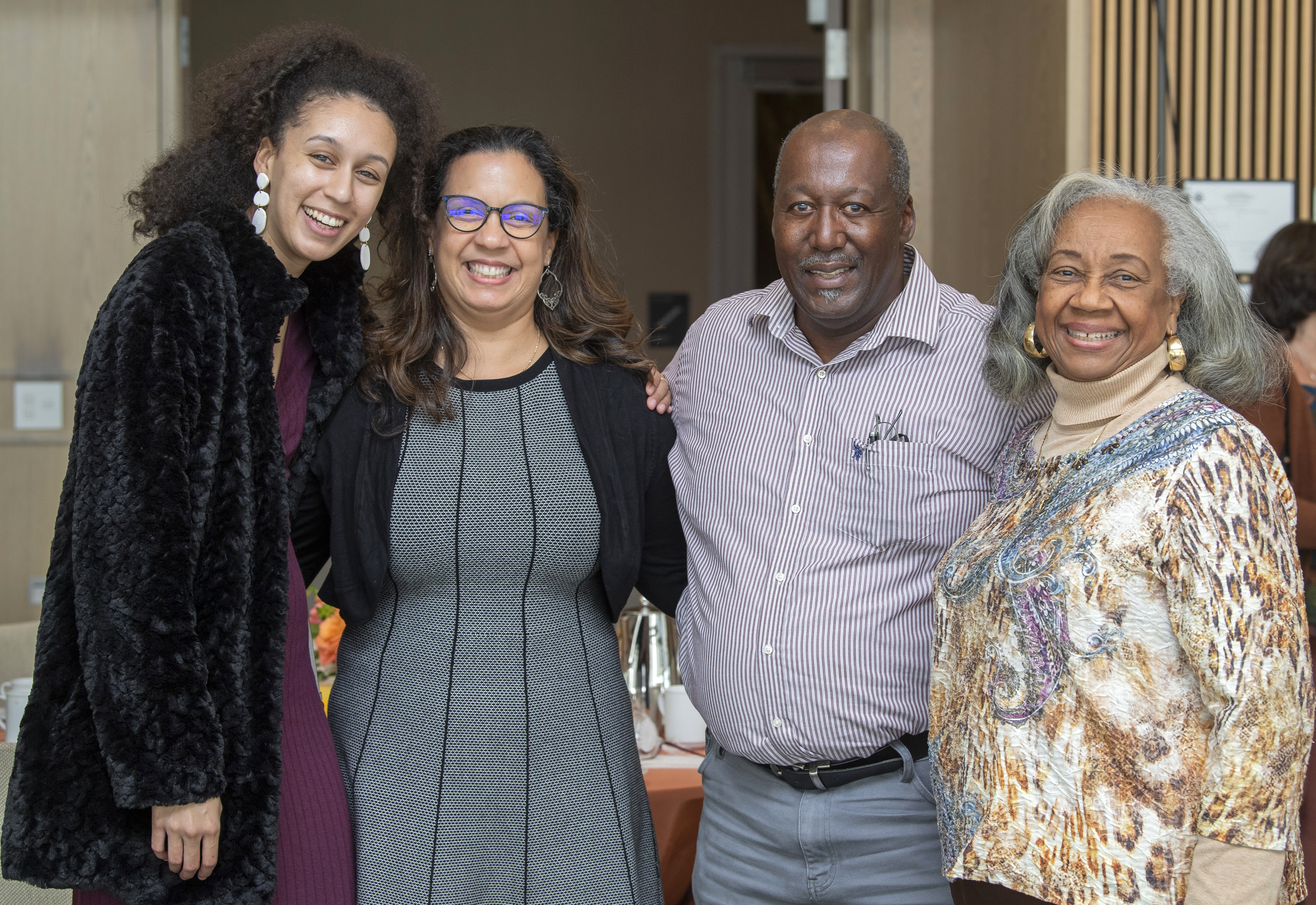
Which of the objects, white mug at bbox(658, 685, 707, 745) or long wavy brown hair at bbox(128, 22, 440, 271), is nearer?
long wavy brown hair at bbox(128, 22, 440, 271)

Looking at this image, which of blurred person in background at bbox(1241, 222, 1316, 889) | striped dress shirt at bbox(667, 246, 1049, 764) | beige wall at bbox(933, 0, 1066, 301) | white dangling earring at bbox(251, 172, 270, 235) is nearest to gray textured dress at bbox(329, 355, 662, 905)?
striped dress shirt at bbox(667, 246, 1049, 764)

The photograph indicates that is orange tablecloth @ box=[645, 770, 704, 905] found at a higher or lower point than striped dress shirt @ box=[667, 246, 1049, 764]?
lower

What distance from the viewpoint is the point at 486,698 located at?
1740 millimetres

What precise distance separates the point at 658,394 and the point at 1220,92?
2.27m

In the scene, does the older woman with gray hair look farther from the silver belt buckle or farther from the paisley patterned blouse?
the silver belt buckle

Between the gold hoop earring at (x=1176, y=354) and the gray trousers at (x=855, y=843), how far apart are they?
0.68 metres

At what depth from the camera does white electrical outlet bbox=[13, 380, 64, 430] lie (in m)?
3.76

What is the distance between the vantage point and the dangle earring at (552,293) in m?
2.02

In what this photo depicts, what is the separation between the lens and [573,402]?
6.24 feet

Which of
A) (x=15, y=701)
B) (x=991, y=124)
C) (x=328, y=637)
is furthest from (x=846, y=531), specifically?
(x=991, y=124)

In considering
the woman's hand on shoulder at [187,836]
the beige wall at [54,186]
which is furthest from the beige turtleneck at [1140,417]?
the beige wall at [54,186]

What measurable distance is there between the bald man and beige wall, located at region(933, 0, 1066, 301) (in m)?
1.51

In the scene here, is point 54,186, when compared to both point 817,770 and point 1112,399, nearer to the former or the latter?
point 817,770

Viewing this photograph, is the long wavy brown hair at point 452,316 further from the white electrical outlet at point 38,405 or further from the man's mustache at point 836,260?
the white electrical outlet at point 38,405
